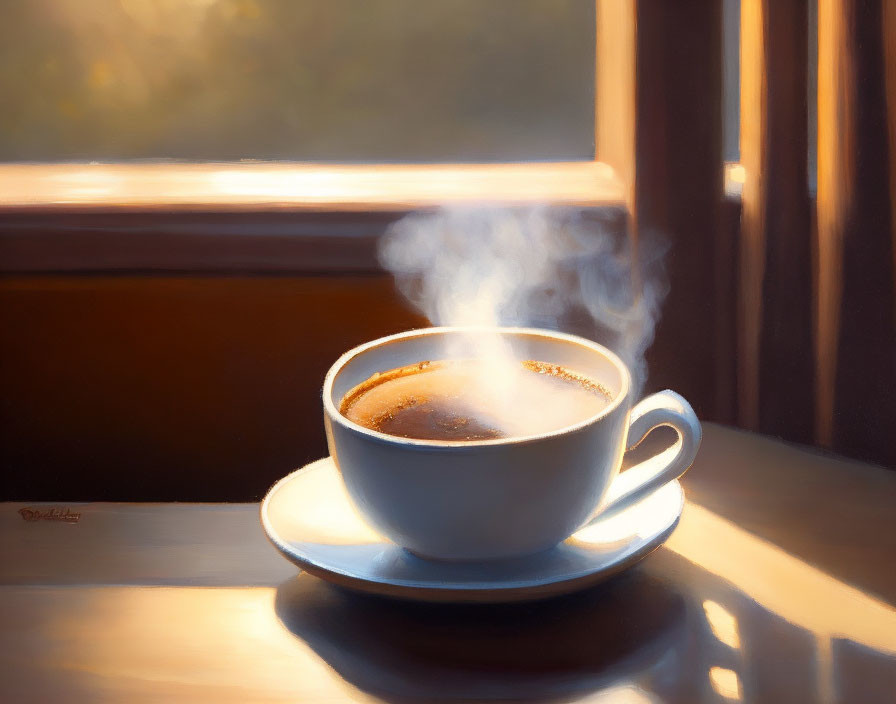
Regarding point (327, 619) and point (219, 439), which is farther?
point (219, 439)

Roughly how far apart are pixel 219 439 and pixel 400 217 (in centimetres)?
33

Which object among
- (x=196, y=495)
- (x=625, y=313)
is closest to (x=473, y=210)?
(x=625, y=313)

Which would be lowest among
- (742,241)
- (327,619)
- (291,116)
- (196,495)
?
(196,495)

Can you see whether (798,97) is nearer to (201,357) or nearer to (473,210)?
(473,210)

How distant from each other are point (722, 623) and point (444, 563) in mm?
190

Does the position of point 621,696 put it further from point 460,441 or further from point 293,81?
point 293,81

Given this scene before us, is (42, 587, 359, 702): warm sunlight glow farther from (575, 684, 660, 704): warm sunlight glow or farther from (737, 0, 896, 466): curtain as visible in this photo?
(737, 0, 896, 466): curtain

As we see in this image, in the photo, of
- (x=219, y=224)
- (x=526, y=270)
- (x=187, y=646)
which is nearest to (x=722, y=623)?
(x=187, y=646)

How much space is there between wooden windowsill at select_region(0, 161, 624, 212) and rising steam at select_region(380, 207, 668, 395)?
24 mm

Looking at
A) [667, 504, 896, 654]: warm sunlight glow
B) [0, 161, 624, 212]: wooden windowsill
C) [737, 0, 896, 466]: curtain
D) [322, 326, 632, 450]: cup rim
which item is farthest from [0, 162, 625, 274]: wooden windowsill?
[667, 504, 896, 654]: warm sunlight glow

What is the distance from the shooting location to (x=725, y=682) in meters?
0.56

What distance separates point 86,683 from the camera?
581mm
